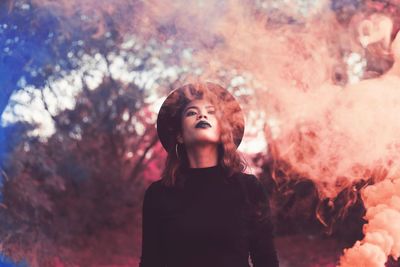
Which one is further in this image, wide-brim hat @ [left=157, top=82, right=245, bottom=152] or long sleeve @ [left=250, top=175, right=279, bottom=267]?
wide-brim hat @ [left=157, top=82, right=245, bottom=152]

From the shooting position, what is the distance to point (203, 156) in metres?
2.34

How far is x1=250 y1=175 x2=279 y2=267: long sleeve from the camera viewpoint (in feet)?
7.13

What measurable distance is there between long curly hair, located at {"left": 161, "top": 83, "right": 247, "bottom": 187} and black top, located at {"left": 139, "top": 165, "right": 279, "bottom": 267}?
5 cm

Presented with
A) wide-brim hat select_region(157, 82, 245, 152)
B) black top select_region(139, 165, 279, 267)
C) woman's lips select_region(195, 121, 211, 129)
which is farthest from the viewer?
wide-brim hat select_region(157, 82, 245, 152)

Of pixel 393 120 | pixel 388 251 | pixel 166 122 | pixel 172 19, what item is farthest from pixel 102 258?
pixel 393 120

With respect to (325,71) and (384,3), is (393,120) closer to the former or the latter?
(325,71)

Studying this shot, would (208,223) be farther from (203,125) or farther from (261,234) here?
(203,125)

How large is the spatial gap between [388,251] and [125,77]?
1688mm

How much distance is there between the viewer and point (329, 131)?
2.76 meters

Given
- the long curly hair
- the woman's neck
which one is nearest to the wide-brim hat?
the long curly hair

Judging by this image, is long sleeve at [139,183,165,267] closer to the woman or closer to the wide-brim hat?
the woman

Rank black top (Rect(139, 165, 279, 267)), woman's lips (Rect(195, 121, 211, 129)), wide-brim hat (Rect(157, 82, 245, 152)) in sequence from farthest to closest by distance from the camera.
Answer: wide-brim hat (Rect(157, 82, 245, 152)), woman's lips (Rect(195, 121, 211, 129)), black top (Rect(139, 165, 279, 267))

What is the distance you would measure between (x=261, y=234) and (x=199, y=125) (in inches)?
21.9

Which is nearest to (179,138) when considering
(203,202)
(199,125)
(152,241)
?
(199,125)
